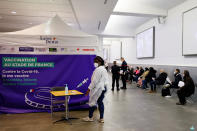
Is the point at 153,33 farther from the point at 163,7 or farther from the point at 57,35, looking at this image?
the point at 57,35

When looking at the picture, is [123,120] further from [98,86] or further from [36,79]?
[36,79]

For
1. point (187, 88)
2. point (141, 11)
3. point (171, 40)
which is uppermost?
point (141, 11)

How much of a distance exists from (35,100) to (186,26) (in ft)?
20.2

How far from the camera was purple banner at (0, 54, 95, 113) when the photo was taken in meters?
4.30

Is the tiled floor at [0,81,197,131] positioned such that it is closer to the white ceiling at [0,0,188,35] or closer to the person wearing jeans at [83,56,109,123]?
the person wearing jeans at [83,56,109,123]

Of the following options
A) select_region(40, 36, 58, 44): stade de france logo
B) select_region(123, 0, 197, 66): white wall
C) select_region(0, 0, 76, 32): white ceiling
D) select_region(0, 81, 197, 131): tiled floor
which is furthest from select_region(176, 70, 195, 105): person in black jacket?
select_region(0, 0, 76, 32): white ceiling

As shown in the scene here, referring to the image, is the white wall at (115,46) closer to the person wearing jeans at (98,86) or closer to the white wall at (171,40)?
the white wall at (171,40)

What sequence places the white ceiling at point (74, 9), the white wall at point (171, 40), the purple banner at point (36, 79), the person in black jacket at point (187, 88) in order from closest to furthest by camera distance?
1. the purple banner at point (36, 79)
2. the person in black jacket at point (187, 88)
3. the white ceiling at point (74, 9)
4. the white wall at point (171, 40)

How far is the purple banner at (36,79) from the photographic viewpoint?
4.30 meters

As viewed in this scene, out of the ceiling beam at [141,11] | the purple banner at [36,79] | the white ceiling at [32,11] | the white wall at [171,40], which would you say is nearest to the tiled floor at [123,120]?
the purple banner at [36,79]

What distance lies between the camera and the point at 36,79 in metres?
4.40

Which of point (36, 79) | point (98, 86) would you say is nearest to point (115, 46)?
point (36, 79)

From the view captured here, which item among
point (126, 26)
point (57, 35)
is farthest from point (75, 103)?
point (126, 26)

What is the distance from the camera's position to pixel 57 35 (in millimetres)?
4418
